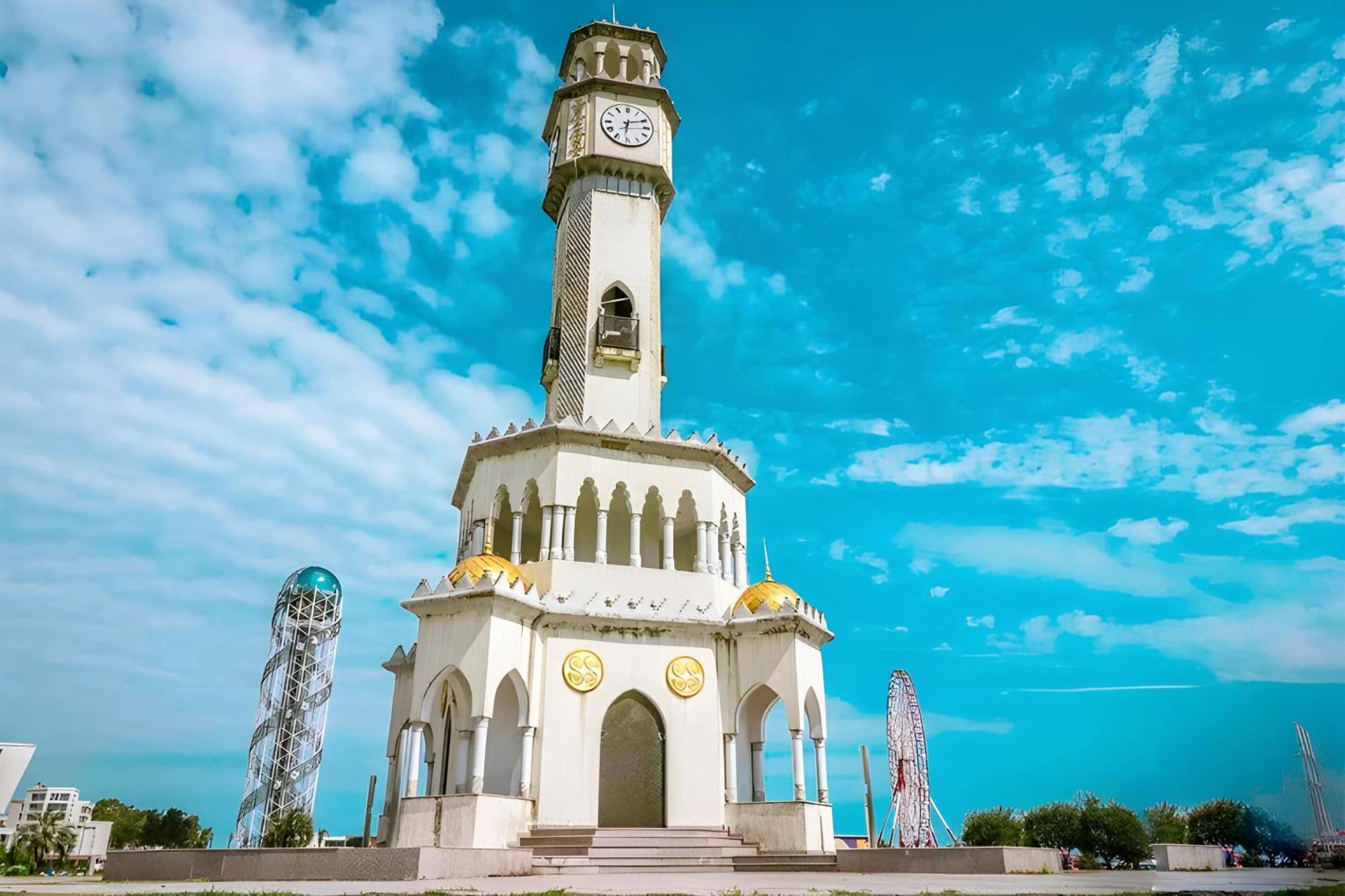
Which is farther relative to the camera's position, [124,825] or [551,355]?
[124,825]

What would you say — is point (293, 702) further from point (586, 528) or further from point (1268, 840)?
point (1268, 840)

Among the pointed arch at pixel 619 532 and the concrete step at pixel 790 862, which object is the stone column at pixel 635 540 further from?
the concrete step at pixel 790 862

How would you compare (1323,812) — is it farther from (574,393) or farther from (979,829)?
(979,829)

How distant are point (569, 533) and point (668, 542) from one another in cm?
294

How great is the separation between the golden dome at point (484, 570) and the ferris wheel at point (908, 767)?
21.3 meters

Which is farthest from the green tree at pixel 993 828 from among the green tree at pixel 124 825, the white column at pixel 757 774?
the green tree at pixel 124 825

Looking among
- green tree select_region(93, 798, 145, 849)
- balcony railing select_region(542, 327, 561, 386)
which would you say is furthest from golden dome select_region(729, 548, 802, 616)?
green tree select_region(93, 798, 145, 849)

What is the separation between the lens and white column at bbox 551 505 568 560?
2531cm

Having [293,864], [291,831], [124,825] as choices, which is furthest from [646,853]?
[124,825]

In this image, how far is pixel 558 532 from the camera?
2550 cm

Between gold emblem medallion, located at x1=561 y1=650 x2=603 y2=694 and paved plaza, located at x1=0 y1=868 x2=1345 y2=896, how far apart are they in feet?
20.4

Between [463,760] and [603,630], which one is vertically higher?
[603,630]

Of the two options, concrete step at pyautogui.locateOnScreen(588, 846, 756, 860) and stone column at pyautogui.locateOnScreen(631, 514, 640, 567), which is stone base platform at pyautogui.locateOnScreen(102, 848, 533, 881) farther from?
stone column at pyautogui.locateOnScreen(631, 514, 640, 567)

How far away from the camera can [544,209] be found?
33.7 metres
